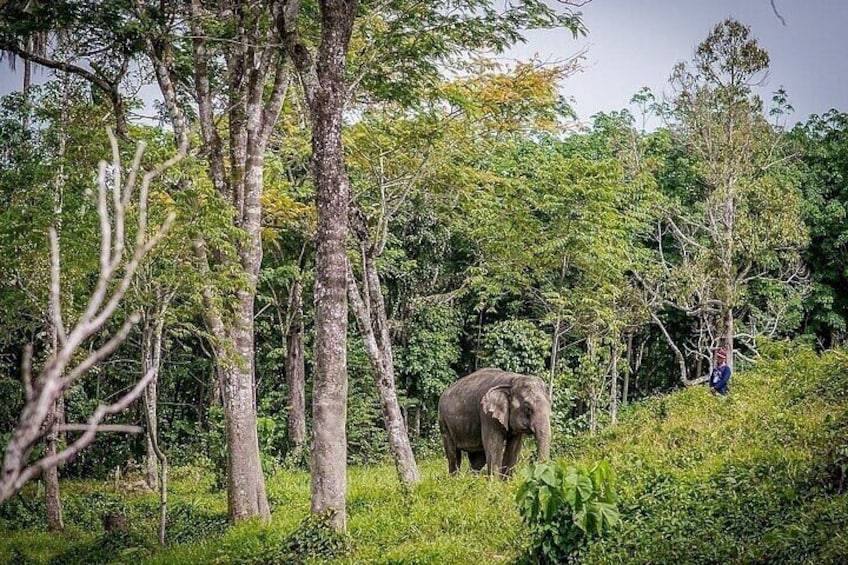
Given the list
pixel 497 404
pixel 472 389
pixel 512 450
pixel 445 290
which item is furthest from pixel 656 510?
pixel 445 290

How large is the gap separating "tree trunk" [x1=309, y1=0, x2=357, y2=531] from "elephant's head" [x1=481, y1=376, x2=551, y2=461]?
496cm

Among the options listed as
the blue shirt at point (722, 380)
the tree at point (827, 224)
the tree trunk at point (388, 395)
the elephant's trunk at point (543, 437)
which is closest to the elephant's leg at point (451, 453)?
the tree trunk at point (388, 395)

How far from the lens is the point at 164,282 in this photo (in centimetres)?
1072

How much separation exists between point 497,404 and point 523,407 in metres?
0.42

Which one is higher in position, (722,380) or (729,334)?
(729,334)

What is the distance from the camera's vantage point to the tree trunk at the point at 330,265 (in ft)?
30.2

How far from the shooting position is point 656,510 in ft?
27.8

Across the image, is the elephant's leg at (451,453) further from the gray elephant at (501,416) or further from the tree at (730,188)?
the tree at (730,188)

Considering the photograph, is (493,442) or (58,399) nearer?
A: (493,442)

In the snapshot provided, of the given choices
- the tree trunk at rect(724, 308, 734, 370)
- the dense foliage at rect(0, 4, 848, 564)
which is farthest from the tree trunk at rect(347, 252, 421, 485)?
the tree trunk at rect(724, 308, 734, 370)

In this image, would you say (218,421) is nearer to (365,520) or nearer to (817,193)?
(365,520)

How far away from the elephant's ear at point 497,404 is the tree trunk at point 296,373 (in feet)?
33.0

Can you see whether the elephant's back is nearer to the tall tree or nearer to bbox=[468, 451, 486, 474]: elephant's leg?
bbox=[468, 451, 486, 474]: elephant's leg

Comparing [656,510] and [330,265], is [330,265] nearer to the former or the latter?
[330,265]
